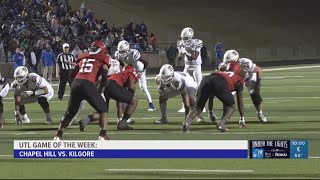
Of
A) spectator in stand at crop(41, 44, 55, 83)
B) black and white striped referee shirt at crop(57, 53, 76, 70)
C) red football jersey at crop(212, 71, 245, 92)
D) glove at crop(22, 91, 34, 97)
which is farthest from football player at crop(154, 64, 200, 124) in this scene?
spectator in stand at crop(41, 44, 55, 83)

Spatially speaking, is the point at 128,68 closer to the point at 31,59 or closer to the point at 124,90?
the point at 124,90

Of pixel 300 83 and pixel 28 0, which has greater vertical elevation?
pixel 28 0

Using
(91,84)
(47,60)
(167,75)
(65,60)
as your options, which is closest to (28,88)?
(167,75)

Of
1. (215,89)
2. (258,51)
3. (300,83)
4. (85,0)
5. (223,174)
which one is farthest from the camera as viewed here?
(258,51)

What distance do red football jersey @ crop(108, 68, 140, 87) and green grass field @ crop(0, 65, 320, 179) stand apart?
91 cm

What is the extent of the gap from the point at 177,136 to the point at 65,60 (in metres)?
11.5

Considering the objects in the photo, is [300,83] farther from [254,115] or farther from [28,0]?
[28,0]

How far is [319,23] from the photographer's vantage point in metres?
60.6

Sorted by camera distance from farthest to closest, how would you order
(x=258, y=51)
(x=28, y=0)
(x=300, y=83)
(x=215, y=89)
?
(x=258, y=51) → (x=28, y=0) → (x=300, y=83) → (x=215, y=89)

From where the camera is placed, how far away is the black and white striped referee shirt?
1038 inches

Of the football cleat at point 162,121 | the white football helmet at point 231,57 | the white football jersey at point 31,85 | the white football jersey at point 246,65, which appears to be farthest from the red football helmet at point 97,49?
the football cleat at point 162,121

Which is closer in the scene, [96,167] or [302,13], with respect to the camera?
[96,167]

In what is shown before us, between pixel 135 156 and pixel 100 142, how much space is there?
480mm

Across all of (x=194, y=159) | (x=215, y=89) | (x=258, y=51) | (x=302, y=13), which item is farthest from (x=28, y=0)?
(x=194, y=159)
